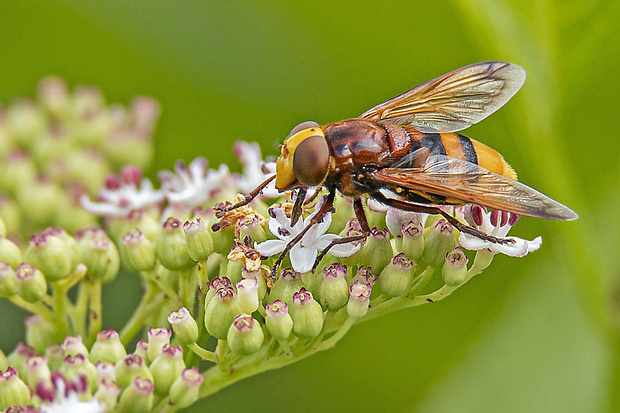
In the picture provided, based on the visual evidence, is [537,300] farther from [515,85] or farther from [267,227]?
[267,227]

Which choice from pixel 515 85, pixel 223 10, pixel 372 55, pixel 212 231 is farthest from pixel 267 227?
pixel 223 10

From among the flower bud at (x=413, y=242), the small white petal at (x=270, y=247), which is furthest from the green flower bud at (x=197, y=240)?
the flower bud at (x=413, y=242)

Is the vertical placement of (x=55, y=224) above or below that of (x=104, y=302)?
above

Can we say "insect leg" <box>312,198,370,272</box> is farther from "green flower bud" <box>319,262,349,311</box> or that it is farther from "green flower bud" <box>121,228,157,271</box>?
"green flower bud" <box>121,228,157,271</box>

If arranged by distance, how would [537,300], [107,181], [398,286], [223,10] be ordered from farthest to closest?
[223,10]
[107,181]
[537,300]
[398,286]

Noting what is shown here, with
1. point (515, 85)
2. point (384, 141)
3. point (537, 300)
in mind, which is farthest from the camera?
point (537, 300)

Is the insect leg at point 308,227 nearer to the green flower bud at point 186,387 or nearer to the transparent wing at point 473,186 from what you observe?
the transparent wing at point 473,186

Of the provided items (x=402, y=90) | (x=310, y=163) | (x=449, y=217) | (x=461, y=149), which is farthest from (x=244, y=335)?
(x=402, y=90)

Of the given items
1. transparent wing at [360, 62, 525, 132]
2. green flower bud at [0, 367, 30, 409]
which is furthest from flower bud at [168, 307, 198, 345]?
transparent wing at [360, 62, 525, 132]
